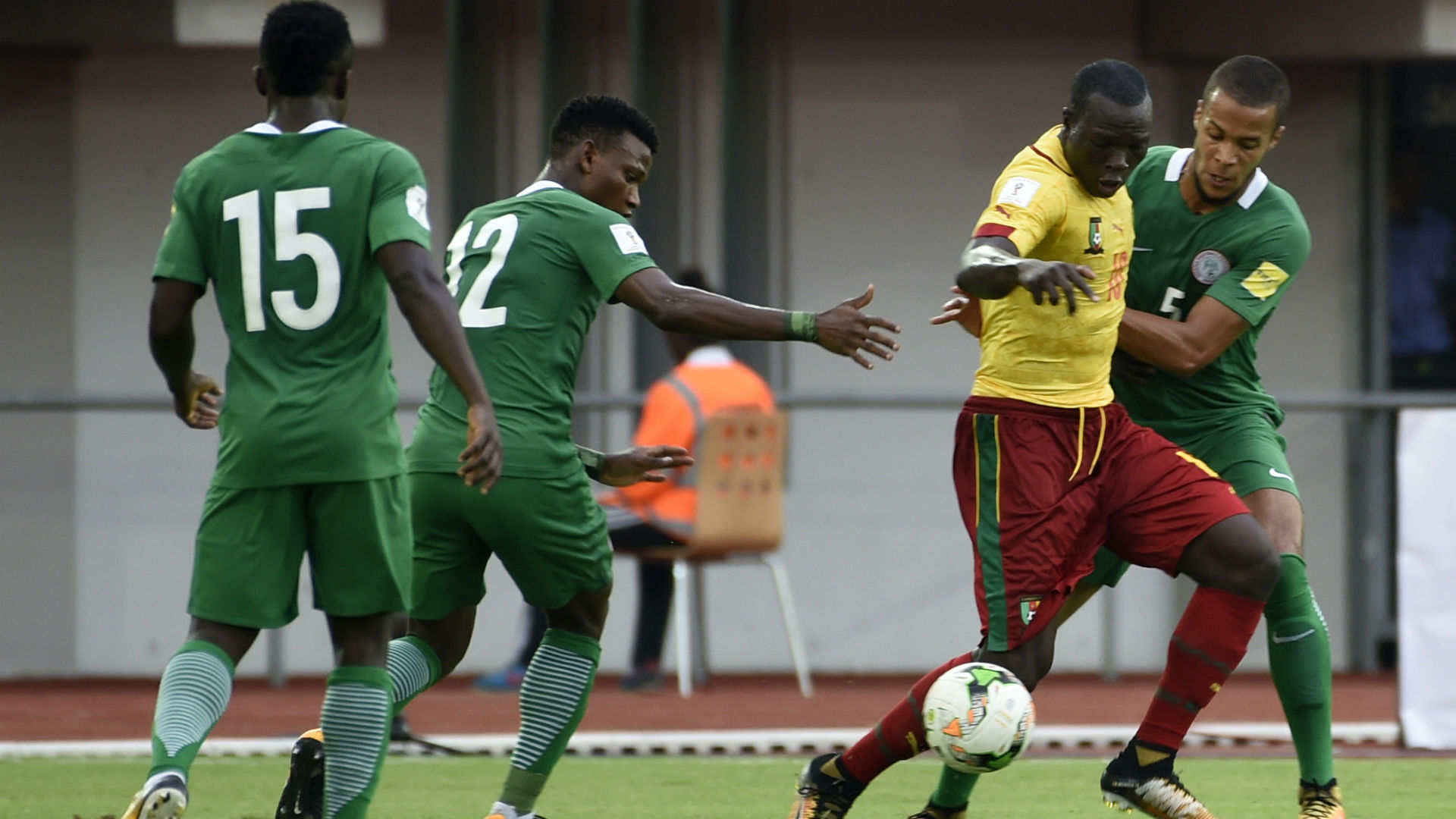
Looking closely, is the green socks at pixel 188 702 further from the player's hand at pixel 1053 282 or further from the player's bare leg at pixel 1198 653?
the player's bare leg at pixel 1198 653

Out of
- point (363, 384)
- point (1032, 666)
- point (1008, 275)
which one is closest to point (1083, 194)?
point (1008, 275)

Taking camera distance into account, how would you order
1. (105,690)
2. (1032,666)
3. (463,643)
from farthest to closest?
1. (105,690)
2. (463,643)
3. (1032,666)

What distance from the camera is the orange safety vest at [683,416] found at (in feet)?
32.2

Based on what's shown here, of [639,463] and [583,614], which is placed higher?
[639,463]

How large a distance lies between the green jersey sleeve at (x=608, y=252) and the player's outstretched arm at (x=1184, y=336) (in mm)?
1307

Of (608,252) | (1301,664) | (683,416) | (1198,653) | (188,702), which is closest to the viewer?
(188,702)

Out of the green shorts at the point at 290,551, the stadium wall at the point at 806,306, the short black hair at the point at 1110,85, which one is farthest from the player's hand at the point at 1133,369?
the stadium wall at the point at 806,306

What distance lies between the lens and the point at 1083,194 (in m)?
5.31

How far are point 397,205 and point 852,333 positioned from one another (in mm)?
1102

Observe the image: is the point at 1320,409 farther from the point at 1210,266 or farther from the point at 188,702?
the point at 188,702

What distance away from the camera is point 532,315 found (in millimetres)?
5352

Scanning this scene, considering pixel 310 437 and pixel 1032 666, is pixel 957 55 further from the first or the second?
pixel 310 437

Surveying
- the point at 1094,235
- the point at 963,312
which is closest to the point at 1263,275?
the point at 1094,235

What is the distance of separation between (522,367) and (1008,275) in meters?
1.29
